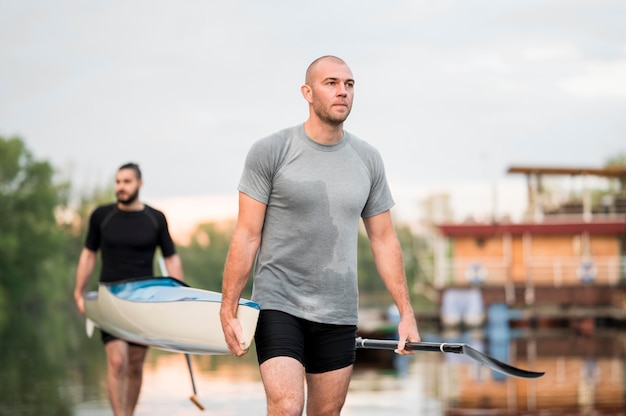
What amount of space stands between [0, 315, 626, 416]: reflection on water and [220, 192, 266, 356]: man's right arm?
798 centimetres

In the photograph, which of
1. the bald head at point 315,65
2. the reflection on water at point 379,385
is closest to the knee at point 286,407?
the bald head at point 315,65

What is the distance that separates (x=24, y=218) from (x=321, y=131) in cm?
8003

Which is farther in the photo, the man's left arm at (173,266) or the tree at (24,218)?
the tree at (24,218)

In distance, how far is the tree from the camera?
83188mm

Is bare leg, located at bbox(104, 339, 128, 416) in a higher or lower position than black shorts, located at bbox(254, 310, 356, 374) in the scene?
lower

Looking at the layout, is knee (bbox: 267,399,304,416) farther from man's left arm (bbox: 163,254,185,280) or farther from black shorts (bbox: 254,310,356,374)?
man's left arm (bbox: 163,254,185,280)

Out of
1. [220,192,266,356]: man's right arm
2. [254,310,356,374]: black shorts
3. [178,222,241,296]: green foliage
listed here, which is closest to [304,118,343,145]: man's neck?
[220,192,266,356]: man's right arm

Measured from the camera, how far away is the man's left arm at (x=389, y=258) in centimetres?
635

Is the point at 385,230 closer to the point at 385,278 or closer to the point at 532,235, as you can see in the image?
the point at 385,278

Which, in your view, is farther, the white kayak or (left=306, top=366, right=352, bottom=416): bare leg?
the white kayak

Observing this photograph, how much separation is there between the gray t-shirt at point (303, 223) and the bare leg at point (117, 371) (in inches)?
144

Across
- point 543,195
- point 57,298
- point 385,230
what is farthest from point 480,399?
point 57,298

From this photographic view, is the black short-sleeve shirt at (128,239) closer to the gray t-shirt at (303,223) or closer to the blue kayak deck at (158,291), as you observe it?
the blue kayak deck at (158,291)

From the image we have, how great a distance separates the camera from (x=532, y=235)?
48281 millimetres
